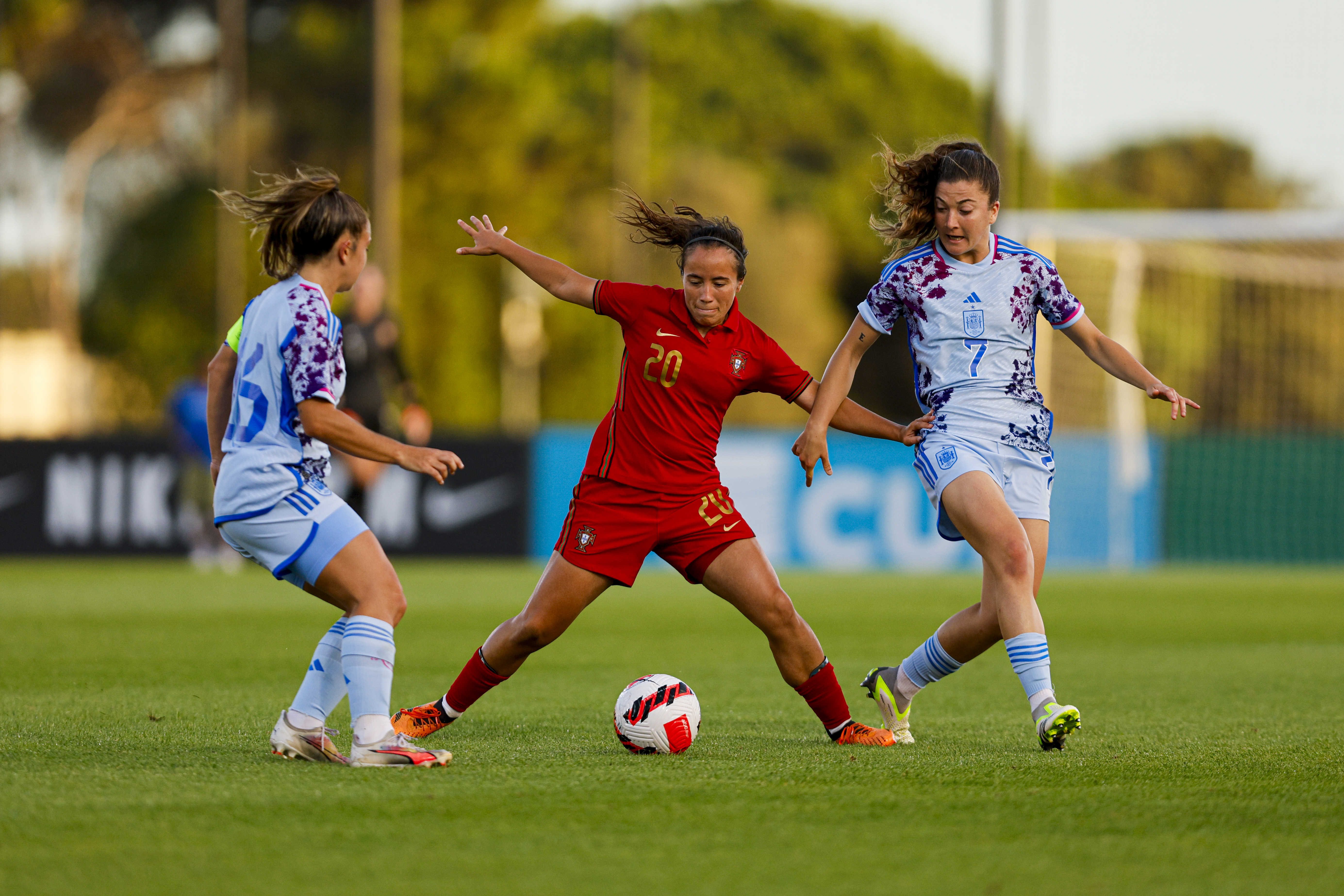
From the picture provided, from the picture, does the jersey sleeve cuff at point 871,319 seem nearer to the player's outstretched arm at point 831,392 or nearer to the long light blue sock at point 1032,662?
the player's outstretched arm at point 831,392

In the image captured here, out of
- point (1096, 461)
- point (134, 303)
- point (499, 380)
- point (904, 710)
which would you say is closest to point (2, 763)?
point (904, 710)

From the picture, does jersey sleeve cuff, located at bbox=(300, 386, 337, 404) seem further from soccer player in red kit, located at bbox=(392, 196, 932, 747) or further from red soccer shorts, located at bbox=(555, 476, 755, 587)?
red soccer shorts, located at bbox=(555, 476, 755, 587)

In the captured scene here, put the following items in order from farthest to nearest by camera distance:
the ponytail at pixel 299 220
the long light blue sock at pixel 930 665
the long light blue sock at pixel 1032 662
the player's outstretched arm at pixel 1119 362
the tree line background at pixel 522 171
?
the tree line background at pixel 522 171
the long light blue sock at pixel 930 665
the player's outstretched arm at pixel 1119 362
the long light blue sock at pixel 1032 662
the ponytail at pixel 299 220

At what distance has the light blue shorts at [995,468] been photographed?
5766mm

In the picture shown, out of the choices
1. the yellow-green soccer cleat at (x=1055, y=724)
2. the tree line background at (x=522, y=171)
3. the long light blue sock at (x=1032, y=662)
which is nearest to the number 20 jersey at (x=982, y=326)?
the long light blue sock at (x=1032, y=662)

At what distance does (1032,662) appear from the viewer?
5586 millimetres

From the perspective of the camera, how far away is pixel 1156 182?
61844 mm

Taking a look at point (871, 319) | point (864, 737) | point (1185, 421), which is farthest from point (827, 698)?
point (1185, 421)

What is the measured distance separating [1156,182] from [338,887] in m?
62.3

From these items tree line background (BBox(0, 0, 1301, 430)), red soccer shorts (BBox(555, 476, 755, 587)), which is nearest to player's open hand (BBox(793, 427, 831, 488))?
red soccer shorts (BBox(555, 476, 755, 587))

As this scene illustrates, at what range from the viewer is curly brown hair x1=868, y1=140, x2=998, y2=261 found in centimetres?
580

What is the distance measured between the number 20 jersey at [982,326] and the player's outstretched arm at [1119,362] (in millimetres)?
59

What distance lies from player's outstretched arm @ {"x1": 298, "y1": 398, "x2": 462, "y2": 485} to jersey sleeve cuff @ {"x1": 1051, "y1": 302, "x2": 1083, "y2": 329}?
2357mm

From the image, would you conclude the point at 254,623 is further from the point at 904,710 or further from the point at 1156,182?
the point at 1156,182
